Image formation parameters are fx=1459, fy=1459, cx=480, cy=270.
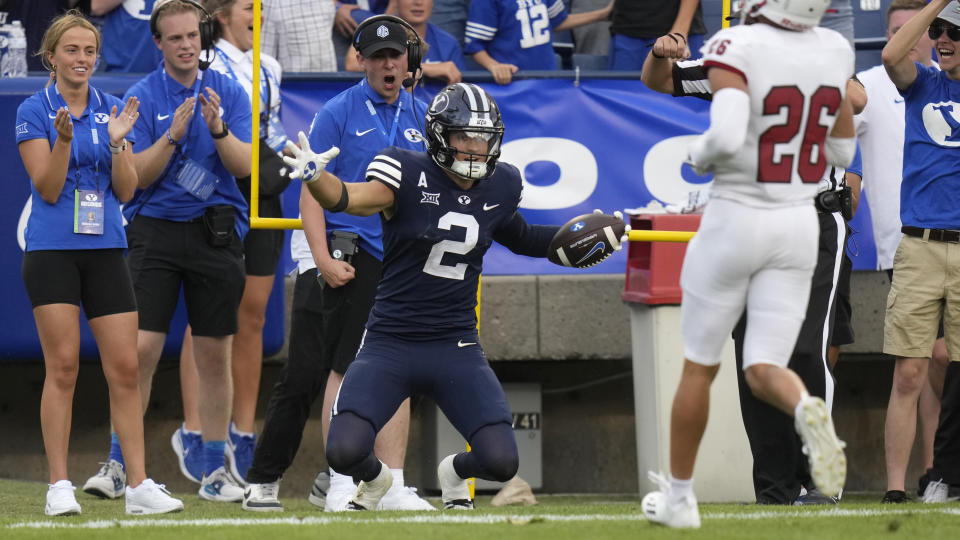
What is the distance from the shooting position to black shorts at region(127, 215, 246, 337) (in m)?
6.39

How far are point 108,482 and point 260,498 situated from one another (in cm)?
90

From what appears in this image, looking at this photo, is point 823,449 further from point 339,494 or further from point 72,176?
point 72,176

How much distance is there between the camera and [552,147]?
24.8ft

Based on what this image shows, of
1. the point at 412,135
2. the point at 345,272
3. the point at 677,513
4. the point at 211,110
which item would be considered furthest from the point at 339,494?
the point at 677,513

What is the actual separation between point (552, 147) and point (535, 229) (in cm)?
209

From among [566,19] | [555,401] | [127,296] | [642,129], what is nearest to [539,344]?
[555,401]

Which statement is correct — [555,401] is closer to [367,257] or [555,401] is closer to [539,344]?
[539,344]

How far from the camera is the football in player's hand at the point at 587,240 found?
17.4 ft

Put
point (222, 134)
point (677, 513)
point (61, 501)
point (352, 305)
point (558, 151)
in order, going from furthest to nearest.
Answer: point (558, 151) < point (222, 134) < point (352, 305) < point (61, 501) < point (677, 513)

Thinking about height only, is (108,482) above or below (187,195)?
below

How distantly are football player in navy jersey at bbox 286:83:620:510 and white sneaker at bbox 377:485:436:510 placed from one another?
1.26ft

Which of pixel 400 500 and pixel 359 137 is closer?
pixel 400 500

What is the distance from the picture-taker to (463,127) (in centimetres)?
521

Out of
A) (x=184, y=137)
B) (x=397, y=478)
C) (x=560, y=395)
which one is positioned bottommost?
(x=560, y=395)
